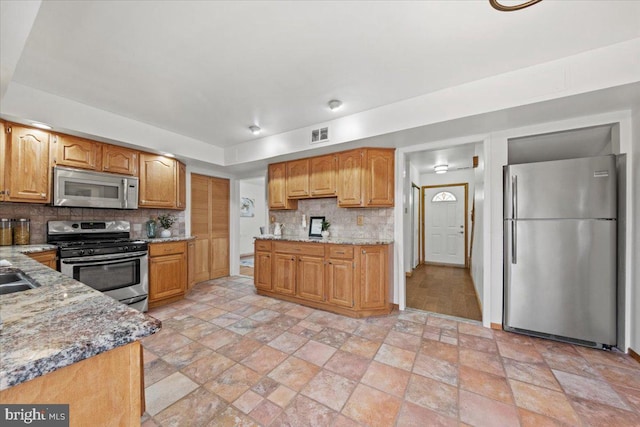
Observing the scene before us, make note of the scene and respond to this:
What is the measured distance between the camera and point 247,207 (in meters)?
7.42

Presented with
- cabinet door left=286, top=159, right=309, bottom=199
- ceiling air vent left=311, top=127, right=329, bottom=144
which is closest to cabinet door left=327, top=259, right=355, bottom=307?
cabinet door left=286, top=159, right=309, bottom=199

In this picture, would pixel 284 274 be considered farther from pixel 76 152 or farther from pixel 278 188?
pixel 76 152

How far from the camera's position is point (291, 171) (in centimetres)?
401

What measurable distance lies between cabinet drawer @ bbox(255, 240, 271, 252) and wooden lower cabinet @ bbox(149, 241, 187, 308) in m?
1.02

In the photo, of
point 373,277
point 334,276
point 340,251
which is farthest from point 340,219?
point 373,277

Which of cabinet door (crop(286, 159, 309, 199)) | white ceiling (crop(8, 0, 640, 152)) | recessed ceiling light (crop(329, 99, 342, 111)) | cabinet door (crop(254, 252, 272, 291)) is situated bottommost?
cabinet door (crop(254, 252, 272, 291))

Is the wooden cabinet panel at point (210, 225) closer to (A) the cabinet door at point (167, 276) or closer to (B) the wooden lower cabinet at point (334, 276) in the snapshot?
(A) the cabinet door at point (167, 276)

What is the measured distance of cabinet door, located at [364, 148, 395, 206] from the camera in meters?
3.32

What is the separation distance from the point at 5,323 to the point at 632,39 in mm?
3604

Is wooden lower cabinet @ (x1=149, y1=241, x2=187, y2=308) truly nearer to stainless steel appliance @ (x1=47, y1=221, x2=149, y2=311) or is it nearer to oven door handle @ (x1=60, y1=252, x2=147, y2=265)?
stainless steel appliance @ (x1=47, y1=221, x2=149, y2=311)

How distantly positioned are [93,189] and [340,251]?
3054 mm

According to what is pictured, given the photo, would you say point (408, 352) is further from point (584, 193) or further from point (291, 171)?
point (291, 171)

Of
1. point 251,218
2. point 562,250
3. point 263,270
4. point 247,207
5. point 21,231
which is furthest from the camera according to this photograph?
point 251,218

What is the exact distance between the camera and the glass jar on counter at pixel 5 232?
103 inches
